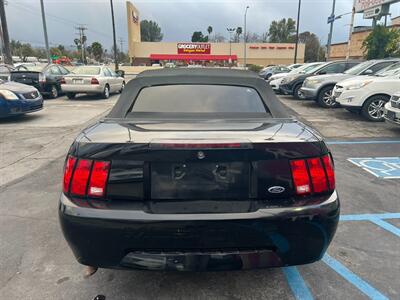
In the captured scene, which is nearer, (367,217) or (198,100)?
(198,100)

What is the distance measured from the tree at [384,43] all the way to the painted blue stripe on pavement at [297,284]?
23.5m

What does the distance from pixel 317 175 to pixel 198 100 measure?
4.71 ft

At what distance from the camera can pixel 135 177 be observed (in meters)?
2.02

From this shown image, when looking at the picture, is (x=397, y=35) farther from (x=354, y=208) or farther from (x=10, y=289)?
(x=10, y=289)

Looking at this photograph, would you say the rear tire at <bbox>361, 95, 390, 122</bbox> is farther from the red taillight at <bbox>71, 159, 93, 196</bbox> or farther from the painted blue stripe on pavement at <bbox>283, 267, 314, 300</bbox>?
the red taillight at <bbox>71, 159, 93, 196</bbox>

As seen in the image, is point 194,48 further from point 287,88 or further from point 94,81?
point 94,81

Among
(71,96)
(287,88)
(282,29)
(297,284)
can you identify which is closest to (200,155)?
(297,284)

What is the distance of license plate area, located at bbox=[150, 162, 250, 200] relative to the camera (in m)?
2.00

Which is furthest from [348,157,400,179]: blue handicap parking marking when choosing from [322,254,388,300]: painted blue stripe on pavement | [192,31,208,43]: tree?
[192,31,208,43]: tree

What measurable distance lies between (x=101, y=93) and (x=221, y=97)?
12839 millimetres

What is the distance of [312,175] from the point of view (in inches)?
83.5

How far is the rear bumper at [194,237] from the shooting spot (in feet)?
6.44

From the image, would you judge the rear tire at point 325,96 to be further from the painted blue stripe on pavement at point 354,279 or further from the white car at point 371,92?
the painted blue stripe on pavement at point 354,279

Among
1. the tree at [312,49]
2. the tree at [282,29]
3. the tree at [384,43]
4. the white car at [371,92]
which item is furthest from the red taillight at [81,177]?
the tree at [282,29]
